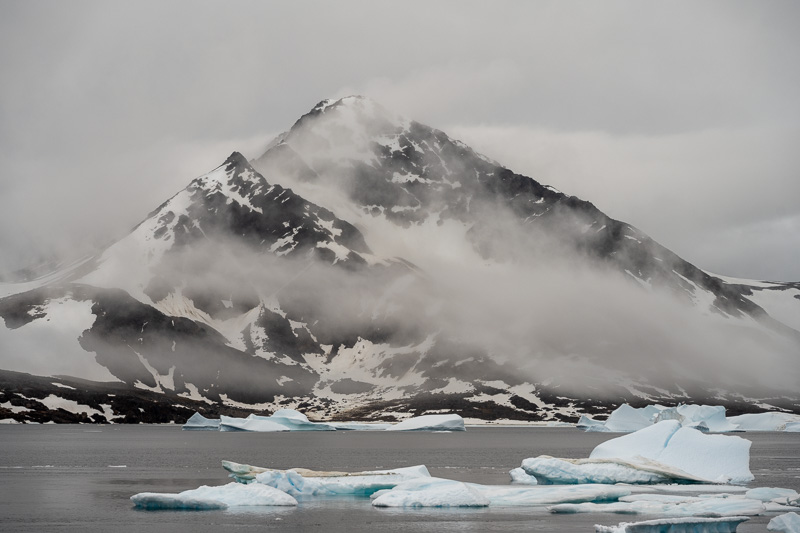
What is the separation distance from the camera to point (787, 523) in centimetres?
4366

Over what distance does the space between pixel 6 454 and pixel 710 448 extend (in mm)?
88458

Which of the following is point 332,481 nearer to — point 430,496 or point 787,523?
point 430,496

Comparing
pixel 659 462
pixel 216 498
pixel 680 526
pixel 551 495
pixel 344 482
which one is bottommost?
pixel 551 495

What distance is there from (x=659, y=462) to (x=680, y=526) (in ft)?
92.6

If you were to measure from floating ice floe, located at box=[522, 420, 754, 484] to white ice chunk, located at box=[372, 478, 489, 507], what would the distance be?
33.0 ft

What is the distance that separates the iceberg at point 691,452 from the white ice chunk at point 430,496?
1866 centimetres

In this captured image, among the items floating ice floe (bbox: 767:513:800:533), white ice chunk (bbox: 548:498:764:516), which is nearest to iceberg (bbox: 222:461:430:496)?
white ice chunk (bbox: 548:498:764:516)

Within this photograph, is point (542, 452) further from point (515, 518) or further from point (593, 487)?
point (515, 518)

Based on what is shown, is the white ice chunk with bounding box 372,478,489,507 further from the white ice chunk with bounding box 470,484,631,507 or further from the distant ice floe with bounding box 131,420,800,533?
the white ice chunk with bounding box 470,484,631,507

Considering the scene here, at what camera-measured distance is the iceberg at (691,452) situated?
2808 inches

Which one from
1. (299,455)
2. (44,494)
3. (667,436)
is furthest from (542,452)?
(44,494)

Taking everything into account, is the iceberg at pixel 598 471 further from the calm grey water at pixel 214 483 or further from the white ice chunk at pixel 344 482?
the calm grey water at pixel 214 483

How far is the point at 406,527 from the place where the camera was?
48719mm

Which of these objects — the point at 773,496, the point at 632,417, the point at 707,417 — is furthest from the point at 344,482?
the point at 632,417
